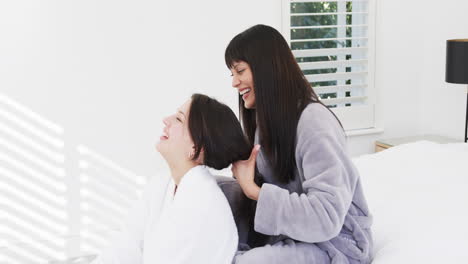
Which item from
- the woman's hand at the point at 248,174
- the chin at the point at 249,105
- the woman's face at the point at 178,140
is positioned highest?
the chin at the point at 249,105

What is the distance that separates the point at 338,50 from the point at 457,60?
781 millimetres

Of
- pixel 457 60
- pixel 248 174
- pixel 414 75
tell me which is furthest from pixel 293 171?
pixel 414 75

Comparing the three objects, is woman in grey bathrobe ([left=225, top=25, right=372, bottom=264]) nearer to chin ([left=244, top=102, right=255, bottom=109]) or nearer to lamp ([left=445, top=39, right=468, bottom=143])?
chin ([left=244, top=102, right=255, bottom=109])

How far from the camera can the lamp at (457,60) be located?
10.2 ft

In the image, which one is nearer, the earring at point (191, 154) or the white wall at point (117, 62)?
the earring at point (191, 154)

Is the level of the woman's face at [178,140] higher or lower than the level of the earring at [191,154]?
higher

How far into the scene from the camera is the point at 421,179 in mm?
2211

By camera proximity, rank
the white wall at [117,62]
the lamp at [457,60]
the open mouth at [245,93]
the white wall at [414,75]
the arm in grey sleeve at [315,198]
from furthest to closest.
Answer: the white wall at [414,75]
the lamp at [457,60]
the white wall at [117,62]
the open mouth at [245,93]
the arm in grey sleeve at [315,198]

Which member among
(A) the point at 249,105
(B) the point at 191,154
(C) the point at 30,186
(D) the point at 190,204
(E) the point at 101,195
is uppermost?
(A) the point at 249,105

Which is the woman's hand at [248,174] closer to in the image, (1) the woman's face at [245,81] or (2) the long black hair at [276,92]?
(2) the long black hair at [276,92]

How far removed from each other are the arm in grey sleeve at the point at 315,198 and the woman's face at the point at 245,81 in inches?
8.9

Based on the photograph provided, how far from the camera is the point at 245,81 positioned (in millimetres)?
1668

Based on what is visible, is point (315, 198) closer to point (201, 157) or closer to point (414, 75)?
point (201, 157)

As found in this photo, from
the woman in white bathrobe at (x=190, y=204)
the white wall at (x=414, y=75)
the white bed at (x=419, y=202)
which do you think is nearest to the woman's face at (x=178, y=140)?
the woman in white bathrobe at (x=190, y=204)
